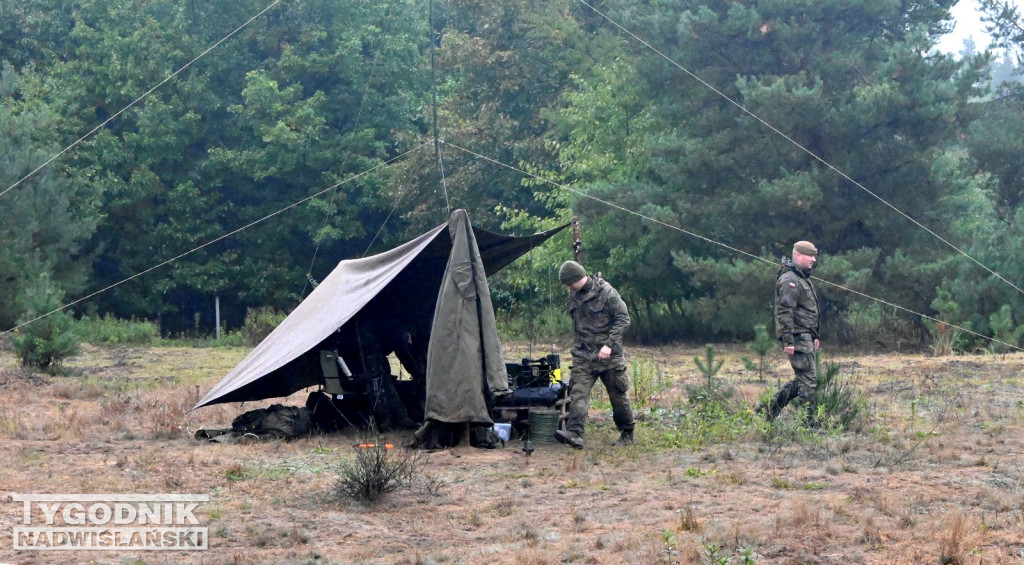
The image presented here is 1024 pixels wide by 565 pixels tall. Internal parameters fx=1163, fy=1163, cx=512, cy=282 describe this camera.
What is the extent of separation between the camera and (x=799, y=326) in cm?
1012

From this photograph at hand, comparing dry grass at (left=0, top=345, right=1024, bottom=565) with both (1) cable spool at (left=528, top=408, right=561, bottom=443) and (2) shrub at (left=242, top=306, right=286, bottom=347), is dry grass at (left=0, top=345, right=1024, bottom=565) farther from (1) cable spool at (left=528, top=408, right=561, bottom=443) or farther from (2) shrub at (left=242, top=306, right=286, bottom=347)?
(2) shrub at (left=242, top=306, right=286, bottom=347)

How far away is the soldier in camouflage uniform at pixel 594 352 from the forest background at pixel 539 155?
4.40 m

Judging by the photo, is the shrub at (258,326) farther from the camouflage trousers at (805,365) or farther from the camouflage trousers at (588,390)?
the camouflage trousers at (805,365)

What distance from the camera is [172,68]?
3225 centimetres

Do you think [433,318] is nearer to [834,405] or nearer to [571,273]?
[571,273]

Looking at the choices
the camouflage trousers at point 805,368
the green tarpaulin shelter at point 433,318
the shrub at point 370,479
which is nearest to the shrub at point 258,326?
the green tarpaulin shelter at point 433,318

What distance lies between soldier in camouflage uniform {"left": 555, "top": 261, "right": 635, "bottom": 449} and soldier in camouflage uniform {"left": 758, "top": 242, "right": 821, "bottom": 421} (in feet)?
4.67

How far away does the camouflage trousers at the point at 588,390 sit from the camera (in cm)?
976

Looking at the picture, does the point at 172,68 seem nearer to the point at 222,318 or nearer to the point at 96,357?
the point at 222,318

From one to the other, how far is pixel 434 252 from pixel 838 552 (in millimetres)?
5369

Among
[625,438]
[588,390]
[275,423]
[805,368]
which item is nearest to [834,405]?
[805,368]

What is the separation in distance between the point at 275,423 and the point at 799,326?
15.5ft

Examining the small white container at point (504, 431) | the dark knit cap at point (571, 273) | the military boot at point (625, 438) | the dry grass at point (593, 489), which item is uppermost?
the dark knit cap at point (571, 273)

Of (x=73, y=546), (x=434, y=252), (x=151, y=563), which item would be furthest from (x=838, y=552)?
(x=434, y=252)
